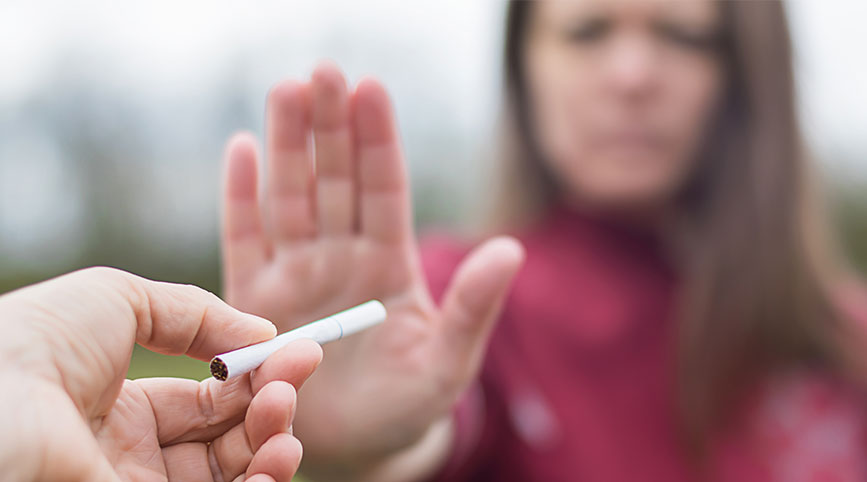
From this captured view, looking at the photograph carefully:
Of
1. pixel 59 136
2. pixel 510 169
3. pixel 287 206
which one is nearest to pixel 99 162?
pixel 59 136

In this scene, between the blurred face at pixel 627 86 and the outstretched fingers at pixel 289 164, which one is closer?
the outstretched fingers at pixel 289 164

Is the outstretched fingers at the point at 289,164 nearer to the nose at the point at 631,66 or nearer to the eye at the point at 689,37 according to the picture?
the nose at the point at 631,66

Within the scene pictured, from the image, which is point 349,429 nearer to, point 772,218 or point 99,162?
point 772,218

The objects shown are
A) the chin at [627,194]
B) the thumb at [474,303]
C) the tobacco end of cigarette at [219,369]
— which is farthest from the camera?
the chin at [627,194]

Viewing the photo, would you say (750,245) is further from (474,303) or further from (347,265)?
(347,265)

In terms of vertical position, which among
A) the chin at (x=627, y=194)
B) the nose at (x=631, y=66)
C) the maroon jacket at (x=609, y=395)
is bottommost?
the maroon jacket at (x=609, y=395)

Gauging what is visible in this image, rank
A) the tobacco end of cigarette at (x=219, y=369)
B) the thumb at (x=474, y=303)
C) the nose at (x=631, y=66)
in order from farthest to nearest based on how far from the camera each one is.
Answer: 1. the nose at (x=631, y=66)
2. the thumb at (x=474, y=303)
3. the tobacco end of cigarette at (x=219, y=369)

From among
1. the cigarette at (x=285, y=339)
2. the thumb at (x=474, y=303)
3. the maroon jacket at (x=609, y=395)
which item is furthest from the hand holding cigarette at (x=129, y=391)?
the maroon jacket at (x=609, y=395)
